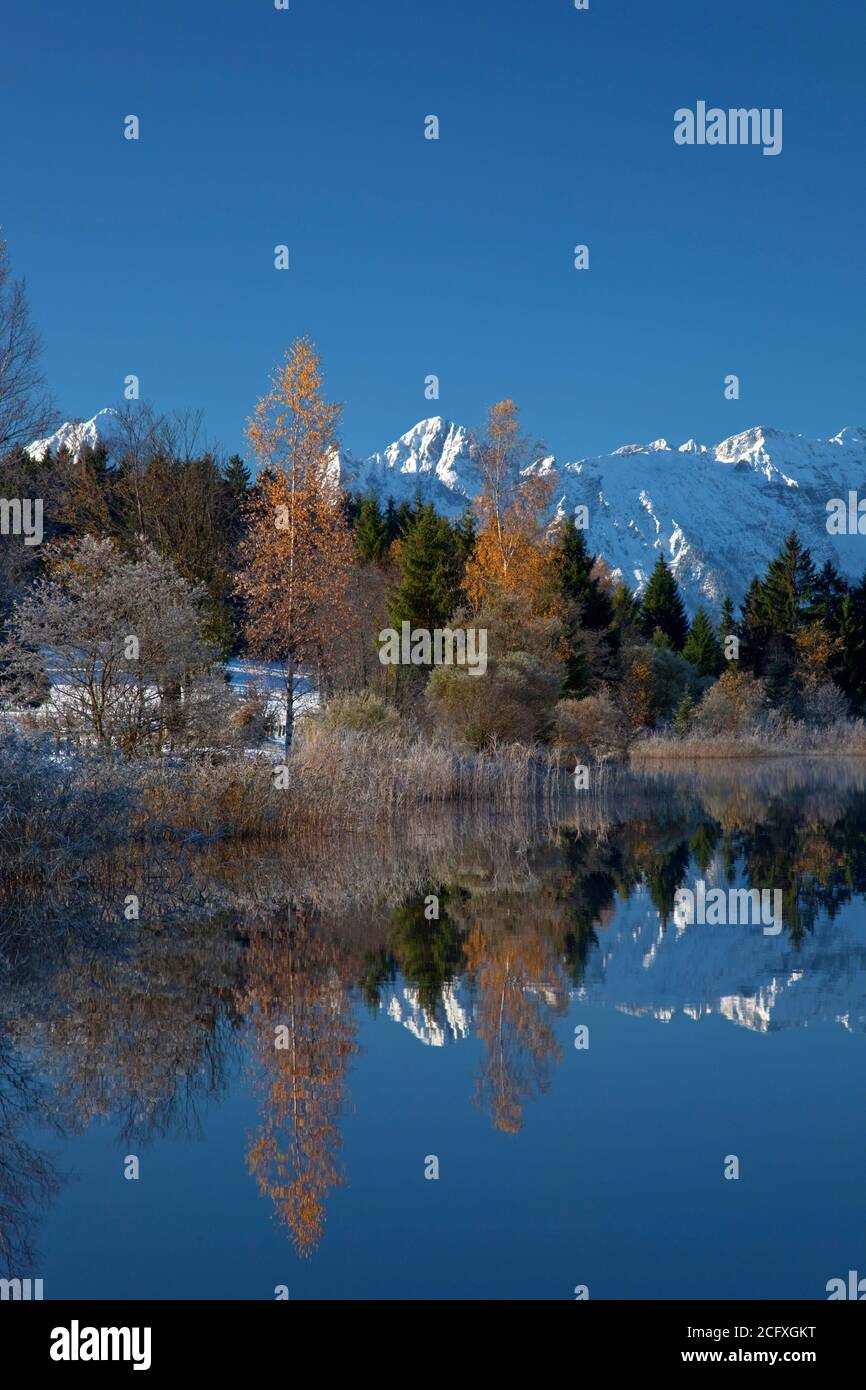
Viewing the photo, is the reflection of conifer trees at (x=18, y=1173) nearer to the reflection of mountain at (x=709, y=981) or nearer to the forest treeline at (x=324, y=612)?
the reflection of mountain at (x=709, y=981)

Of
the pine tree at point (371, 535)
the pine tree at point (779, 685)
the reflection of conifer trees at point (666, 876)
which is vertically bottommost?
the reflection of conifer trees at point (666, 876)

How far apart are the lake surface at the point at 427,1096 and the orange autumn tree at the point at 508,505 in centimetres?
2321

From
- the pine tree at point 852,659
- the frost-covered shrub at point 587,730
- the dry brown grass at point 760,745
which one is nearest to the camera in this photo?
the frost-covered shrub at point 587,730

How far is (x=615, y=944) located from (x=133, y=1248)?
20.3 ft

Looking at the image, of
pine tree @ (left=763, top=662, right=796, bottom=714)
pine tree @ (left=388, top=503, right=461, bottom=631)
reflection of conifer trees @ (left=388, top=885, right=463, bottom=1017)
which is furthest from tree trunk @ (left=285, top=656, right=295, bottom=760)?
pine tree @ (left=763, top=662, right=796, bottom=714)

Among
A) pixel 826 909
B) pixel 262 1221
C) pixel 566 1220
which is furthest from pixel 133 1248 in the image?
pixel 826 909

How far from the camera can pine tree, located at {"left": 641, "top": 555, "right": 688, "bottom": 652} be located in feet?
217

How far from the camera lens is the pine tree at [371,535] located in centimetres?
5641

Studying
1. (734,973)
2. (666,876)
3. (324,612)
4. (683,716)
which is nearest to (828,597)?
(683,716)

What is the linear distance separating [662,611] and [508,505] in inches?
1256

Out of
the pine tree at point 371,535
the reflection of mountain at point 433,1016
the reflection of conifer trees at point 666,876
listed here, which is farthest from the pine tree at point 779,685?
the reflection of mountain at point 433,1016

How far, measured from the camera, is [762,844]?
17.8 m
